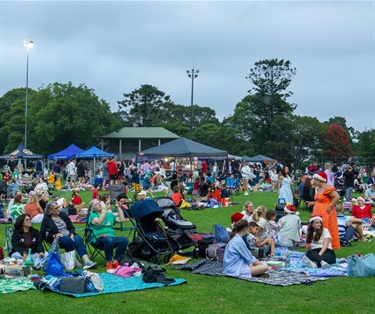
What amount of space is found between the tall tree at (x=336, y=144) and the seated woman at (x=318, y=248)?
43323mm

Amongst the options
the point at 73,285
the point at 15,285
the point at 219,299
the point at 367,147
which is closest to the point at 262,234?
the point at 219,299

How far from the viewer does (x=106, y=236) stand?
9891 mm

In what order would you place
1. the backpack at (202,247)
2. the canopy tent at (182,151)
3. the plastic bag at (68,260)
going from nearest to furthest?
the plastic bag at (68,260)
the backpack at (202,247)
the canopy tent at (182,151)

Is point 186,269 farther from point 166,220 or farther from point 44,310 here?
point 44,310

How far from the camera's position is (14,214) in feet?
50.3

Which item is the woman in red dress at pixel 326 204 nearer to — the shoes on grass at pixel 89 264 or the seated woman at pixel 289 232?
the seated woman at pixel 289 232

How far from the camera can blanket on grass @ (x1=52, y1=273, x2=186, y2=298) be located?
7753 millimetres

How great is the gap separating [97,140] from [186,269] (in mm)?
54006

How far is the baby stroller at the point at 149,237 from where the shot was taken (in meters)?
10.3

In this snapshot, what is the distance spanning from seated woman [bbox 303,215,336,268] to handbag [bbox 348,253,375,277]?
664 millimetres

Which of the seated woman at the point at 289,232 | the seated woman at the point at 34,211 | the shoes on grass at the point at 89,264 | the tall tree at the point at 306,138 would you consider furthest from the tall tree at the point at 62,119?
the shoes on grass at the point at 89,264

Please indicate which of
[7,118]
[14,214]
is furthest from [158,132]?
[14,214]

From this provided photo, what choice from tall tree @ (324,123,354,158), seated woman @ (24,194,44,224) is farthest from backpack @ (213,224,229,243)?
tall tree @ (324,123,354,158)

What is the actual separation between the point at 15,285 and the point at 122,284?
56.5 inches
